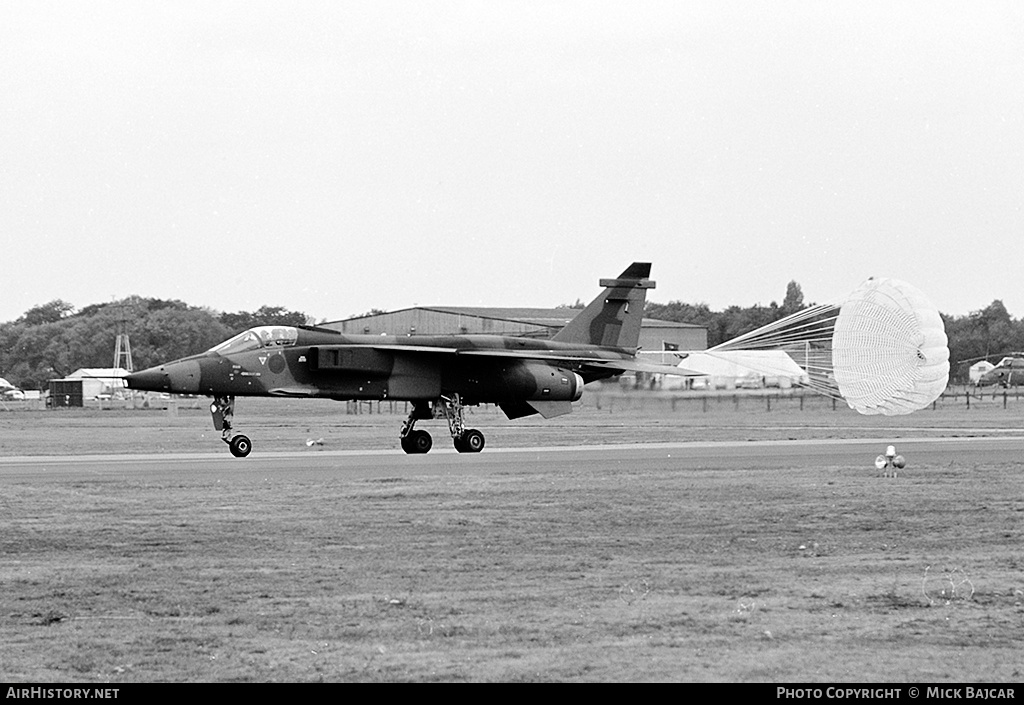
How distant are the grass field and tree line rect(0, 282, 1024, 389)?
43830 millimetres

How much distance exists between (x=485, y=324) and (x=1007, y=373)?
162ft

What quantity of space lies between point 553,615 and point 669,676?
2.33m

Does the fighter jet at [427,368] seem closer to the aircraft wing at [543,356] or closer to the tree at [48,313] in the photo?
the aircraft wing at [543,356]

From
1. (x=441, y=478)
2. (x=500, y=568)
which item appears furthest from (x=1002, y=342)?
(x=500, y=568)

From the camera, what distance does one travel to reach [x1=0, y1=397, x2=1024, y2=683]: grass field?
1020 cm

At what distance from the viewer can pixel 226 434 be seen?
29.5m

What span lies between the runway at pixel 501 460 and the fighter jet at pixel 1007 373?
65.3m

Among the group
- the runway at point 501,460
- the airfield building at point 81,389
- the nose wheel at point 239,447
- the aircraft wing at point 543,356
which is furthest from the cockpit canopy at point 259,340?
the airfield building at point 81,389

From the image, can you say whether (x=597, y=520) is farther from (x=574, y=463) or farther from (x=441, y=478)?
(x=574, y=463)

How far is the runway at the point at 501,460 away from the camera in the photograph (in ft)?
86.6

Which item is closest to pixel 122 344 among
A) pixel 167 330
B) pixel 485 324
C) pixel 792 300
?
pixel 167 330

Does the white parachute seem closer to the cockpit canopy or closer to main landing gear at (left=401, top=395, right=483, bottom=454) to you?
main landing gear at (left=401, top=395, right=483, bottom=454)

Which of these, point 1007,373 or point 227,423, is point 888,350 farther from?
point 1007,373

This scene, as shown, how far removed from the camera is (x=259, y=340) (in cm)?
2923
